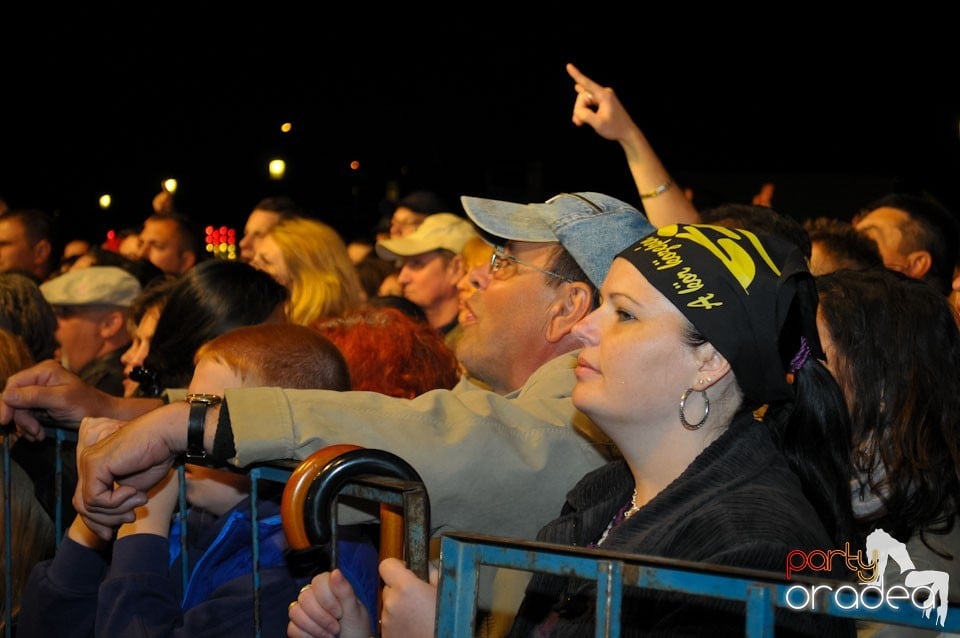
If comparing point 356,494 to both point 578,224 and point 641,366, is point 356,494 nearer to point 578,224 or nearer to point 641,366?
point 641,366

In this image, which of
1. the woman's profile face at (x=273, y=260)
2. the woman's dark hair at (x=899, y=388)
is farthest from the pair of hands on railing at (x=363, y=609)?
the woman's profile face at (x=273, y=260)

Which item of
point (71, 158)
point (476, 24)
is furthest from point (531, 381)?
point (71, 158)

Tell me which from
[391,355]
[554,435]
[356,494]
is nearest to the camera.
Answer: [356,494]

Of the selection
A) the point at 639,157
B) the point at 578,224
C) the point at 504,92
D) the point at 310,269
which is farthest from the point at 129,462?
the point at 504,92

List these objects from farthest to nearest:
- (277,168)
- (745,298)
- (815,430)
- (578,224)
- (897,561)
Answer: (277,168), (578,224), (897,561), (815,430), (745,298)

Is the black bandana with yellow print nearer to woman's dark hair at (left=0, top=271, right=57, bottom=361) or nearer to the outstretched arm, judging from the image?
the outstretched arm

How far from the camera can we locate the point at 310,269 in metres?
5.23

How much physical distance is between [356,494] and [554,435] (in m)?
0.79

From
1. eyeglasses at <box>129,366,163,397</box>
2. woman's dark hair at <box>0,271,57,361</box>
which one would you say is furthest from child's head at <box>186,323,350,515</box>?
woman's dark hair at <box>0,271,57,361</box>

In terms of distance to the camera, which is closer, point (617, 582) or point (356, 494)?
point (617, 582)

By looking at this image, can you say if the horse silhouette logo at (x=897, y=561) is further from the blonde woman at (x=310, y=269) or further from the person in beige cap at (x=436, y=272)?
the person in beige cap at (x=436, y=272)

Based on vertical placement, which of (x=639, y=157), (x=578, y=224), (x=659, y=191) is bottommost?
(x=578, y=224)

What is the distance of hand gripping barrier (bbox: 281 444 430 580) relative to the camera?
5.62ft

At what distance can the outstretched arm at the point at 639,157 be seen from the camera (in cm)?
391
